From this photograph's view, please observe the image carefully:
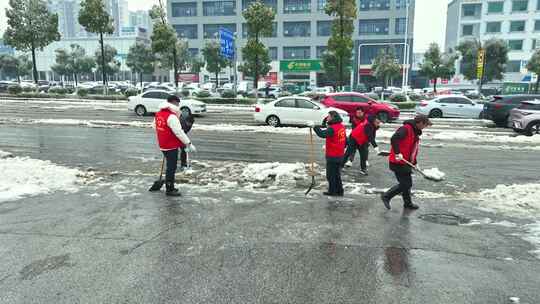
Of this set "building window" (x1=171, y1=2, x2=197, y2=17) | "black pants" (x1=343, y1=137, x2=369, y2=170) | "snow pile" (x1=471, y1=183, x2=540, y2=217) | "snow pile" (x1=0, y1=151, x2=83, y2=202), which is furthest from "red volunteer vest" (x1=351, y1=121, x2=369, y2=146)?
"building window" (x1=171, y1=2, x2=197, y2=17)

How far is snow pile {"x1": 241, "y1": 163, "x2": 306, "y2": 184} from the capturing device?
810 centimetres

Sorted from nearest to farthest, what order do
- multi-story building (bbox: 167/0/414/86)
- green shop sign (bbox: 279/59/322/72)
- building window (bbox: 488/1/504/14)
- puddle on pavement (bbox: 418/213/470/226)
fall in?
puddle on pavement (bbox: 418/213/470/226), building window (bbox: 488/1/504/14), multi-story building (bbox: 167/0/414/86), green shop sign (bbox: 279/59/322/72)

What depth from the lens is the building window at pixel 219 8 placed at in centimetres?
7106

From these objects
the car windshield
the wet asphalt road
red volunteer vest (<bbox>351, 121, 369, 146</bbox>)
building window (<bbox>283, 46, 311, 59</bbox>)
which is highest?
building window (<bbox>283, 46, 311, 59</bbox>)

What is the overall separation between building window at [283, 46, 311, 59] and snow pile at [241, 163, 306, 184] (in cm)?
6242

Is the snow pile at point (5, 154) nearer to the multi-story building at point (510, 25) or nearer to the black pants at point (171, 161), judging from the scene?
the black pants at point (171, 161)

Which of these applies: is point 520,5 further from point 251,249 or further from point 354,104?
point 251,249

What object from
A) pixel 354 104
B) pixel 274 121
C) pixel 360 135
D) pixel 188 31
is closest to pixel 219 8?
pixel 188 31

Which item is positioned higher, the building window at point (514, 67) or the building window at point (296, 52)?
the building window at point (296, 52)

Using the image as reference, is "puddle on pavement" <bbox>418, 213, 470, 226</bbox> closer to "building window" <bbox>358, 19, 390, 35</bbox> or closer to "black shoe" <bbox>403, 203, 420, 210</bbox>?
"black shoe" <bbox>403, 203, 420, 210</bbox>

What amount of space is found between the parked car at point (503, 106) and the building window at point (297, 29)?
53004mm

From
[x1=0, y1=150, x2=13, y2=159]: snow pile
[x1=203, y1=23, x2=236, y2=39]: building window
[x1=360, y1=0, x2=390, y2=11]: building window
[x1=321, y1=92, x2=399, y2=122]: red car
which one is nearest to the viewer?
[x1=0, y1=150, x2=13, y2=159]: snow pile

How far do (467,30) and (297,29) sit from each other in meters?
28.4

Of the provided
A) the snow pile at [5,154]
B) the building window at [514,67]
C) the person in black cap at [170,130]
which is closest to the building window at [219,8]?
the building window at [514,67]
